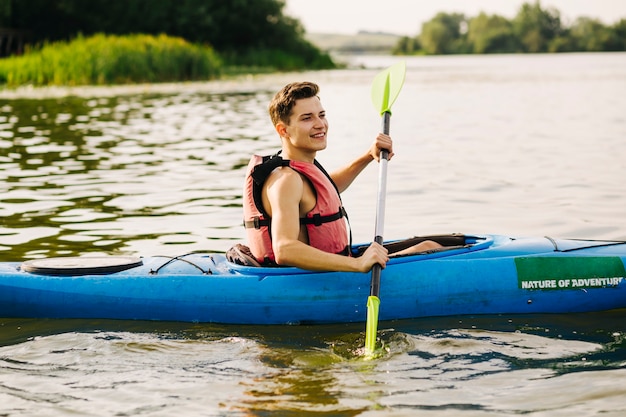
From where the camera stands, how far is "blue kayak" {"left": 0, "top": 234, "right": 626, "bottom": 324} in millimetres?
4227

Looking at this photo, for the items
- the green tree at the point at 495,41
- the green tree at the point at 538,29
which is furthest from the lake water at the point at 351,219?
the green tree at the point at 495,41

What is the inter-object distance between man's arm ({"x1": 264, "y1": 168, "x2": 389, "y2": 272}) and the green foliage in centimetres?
1690

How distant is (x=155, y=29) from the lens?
35281 mm

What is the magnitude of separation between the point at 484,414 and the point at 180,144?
27.9 feet

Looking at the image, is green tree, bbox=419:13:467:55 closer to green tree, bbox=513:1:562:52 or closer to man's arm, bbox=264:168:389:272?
green tree, bbox=513:1:562:52

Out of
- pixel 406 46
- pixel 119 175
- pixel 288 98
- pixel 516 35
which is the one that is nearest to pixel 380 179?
pixel 288 98

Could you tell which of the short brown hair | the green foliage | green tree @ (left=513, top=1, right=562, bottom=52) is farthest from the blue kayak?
green tree @ (left=513, top=1, right=562, bottom=52)

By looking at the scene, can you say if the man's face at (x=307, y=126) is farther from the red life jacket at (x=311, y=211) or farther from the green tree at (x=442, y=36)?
the green tree at (x=442, y=36)

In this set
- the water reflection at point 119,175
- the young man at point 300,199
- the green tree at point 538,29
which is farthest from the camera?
the green tree at point 538,29

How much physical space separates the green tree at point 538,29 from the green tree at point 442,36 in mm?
7292

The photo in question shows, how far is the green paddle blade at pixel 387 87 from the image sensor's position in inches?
203

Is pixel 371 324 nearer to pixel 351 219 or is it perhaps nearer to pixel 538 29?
pixel 351 219

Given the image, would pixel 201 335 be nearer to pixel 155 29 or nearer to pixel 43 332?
pixel 43 332

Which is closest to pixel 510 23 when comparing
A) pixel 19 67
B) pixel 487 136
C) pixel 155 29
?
pixel 155 29
